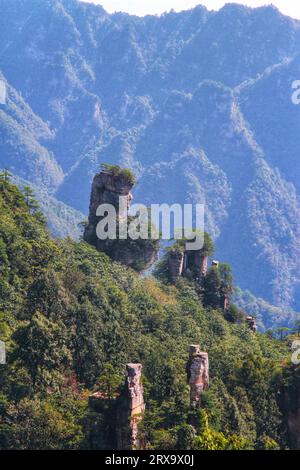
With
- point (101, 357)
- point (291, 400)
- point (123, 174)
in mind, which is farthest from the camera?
point (123, 174)

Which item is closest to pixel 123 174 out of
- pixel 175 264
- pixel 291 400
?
pixel 175 264

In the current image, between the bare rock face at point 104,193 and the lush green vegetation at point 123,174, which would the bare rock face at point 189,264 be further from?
the lush green vegetation at point 123,174

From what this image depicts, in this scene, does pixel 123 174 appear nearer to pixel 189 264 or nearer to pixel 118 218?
pixel 118 218

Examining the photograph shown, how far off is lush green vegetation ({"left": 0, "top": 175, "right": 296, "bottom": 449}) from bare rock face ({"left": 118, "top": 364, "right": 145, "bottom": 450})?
14.0 inches

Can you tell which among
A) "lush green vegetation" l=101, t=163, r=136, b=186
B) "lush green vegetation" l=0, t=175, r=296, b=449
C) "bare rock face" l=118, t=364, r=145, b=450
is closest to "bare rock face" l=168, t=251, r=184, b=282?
"lush green vegetation" l=0, t=175, r=296, b=449

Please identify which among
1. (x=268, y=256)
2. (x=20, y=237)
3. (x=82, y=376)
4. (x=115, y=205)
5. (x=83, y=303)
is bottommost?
(x=82, y=376)

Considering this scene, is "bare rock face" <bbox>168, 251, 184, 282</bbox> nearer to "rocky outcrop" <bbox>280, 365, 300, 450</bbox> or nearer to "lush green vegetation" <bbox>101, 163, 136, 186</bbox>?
"lush green vegetation" <bbox>101, 163, 136, 186</bbox>

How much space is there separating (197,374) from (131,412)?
3.74 meters

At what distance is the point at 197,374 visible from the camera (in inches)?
1252

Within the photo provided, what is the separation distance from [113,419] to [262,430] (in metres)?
7.13

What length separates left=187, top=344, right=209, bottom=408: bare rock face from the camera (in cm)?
3131
